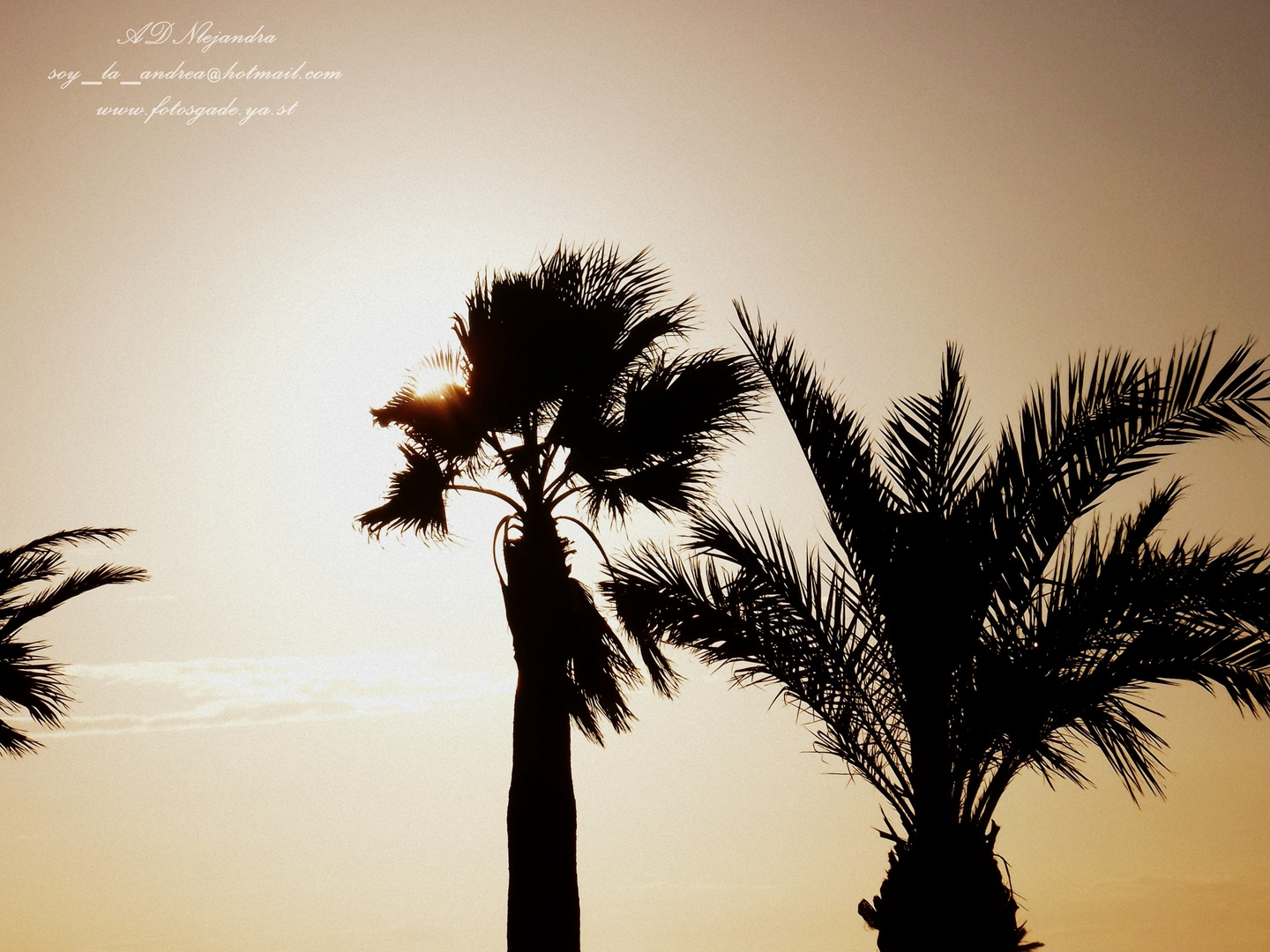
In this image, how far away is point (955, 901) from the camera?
8.22 meters

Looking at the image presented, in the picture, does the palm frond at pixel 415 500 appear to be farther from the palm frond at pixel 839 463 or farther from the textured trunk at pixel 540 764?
the palm frond at pixel 839 463

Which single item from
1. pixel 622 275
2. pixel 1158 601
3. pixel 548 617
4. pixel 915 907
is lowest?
pixel 915 907

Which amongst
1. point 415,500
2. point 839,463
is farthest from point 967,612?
point 415,500

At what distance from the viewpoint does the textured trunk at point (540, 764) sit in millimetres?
10586

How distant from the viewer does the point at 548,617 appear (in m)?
11.5

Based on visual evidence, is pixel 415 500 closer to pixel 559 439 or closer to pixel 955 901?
pixel 559 439

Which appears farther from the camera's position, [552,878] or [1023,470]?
[552,878]

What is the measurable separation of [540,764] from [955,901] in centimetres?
438

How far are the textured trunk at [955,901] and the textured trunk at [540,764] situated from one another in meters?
3.48

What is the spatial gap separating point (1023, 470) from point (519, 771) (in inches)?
228

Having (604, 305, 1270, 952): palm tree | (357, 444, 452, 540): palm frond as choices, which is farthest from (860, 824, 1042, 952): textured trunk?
(357, 444, 452, 540): palm frond

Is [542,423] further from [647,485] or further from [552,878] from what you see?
[552,878]

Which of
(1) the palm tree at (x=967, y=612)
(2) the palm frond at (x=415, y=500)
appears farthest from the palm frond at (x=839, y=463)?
(2) the palm frond at (x=415, y=500)

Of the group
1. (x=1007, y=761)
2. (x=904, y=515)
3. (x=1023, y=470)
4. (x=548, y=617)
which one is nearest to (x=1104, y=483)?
(x=1023, y=470)
